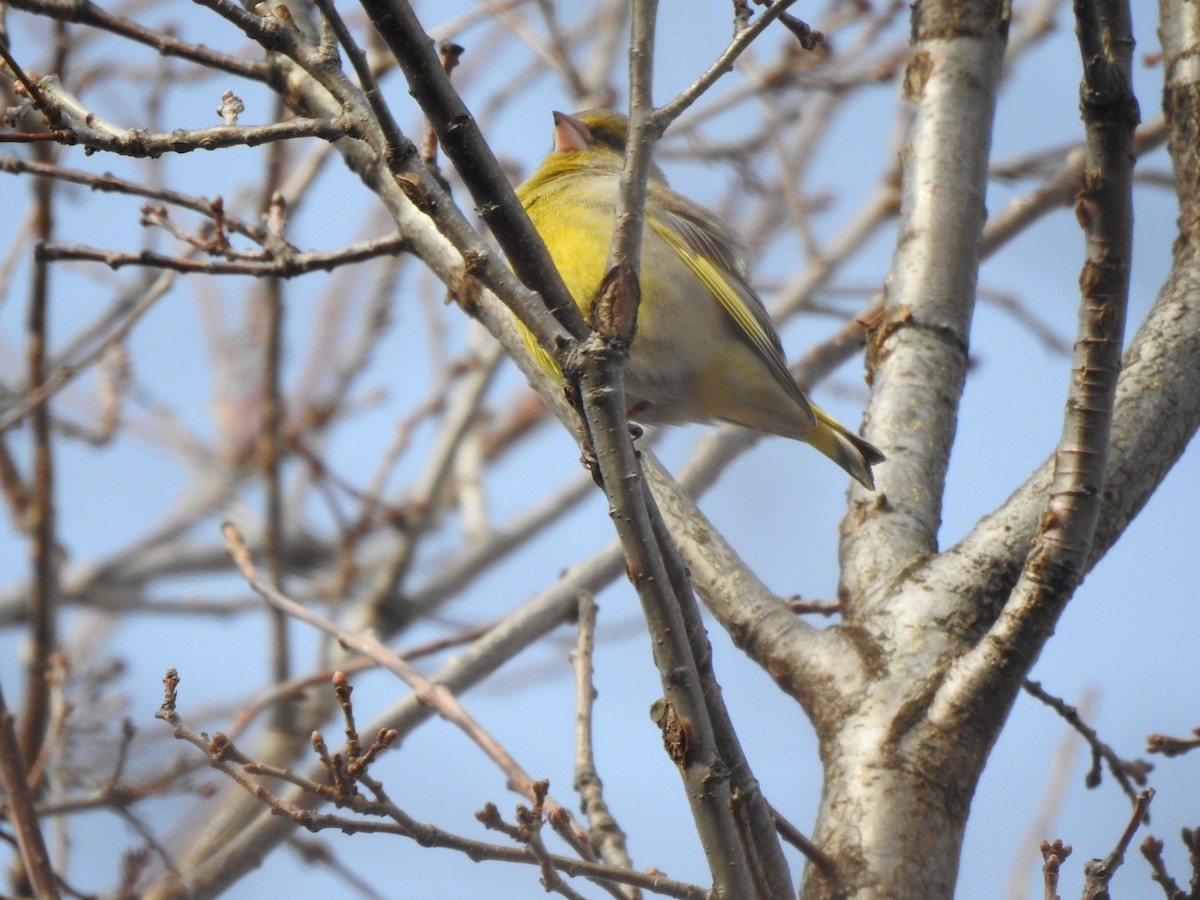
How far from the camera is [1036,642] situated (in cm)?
246

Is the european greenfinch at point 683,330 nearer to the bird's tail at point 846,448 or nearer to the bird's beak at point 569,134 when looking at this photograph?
the bird's tail at point 846,448

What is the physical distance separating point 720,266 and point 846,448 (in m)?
1.08

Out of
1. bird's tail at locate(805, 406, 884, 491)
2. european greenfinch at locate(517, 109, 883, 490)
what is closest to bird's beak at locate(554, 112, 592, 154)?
european greenfinch at locate(517, 109, 883, 490)

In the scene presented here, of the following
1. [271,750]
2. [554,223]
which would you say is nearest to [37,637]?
[271,750]

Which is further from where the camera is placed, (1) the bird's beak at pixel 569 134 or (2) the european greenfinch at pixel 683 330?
(1) the bird's beak at pixel 569 134

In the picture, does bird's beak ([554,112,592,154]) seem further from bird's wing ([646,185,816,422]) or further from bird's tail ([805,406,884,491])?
bird's tail ([805,406,884,491])

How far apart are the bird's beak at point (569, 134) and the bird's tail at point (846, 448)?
1.54 metres

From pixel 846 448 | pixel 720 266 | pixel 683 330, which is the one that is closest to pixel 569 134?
pixel 720 266

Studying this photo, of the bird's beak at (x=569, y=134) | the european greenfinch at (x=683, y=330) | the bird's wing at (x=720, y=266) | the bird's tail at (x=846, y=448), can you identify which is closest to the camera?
the bird's tail at (x=846, y=448)

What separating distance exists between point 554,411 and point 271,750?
3091 millimetres

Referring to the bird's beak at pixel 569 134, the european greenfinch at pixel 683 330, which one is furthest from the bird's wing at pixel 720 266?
the bird's beak at pixel 569 134

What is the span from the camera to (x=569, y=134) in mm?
4934

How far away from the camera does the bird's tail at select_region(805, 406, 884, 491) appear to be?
3.30 meters

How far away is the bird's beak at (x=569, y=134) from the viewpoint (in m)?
4.89
